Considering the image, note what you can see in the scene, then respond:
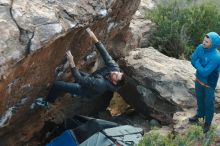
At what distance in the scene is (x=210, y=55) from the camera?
270 inches

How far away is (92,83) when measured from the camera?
22.8 feet

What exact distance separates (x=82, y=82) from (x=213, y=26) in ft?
22.8

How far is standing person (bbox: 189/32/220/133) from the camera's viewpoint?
6812 mm

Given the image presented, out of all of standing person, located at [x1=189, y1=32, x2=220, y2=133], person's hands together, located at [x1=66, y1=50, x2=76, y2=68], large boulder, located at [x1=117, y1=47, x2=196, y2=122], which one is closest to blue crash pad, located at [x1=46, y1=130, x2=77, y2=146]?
person's hands together, located at [x1=66, y1=50, x2=76, y2=68]

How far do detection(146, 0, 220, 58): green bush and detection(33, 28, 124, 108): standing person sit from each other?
5101 millimetres

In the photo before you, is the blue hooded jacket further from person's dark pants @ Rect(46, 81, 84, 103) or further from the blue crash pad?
the blue crash pad

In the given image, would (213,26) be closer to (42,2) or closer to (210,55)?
(210,55)

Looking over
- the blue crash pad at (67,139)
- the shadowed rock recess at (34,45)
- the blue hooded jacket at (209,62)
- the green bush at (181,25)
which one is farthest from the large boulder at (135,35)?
the blue crash pad at (67,139)

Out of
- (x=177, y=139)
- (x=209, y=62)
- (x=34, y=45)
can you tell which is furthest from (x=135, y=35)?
(x=177, y=139)

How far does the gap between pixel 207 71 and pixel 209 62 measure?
140mm

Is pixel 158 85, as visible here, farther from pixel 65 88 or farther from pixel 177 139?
pixel 177 139

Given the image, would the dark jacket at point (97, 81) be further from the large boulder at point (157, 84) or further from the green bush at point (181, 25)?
the green bush at point (181, 25)

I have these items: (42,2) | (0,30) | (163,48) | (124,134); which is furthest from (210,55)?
(163,48)

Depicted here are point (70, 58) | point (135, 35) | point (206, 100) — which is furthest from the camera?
point (135, 35)
